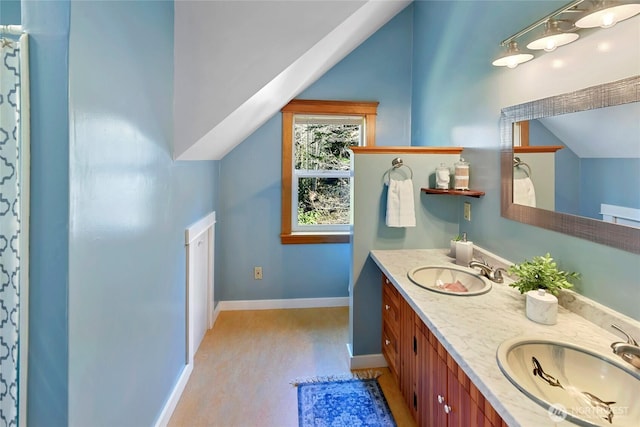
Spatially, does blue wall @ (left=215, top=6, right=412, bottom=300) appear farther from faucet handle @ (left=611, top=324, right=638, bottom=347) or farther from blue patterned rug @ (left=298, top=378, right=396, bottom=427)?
faucet handle @ (left=611, top=324, right=638, bottom=347)

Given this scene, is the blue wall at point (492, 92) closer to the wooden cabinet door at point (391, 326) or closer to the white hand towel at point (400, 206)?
the white hand towel at point (400, 206)

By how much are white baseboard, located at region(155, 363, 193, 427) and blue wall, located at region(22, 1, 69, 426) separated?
864 millimetres

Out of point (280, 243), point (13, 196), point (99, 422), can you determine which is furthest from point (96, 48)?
point (280, 243)

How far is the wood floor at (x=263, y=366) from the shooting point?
1775 millimetres

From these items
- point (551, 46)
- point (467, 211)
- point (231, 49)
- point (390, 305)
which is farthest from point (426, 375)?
point (231, 49)

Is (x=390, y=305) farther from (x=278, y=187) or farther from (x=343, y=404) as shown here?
(x=278, y=187)

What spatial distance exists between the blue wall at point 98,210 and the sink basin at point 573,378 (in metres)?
1.26

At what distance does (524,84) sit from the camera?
5.08 feet

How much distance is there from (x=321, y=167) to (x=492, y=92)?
1708 millimetres

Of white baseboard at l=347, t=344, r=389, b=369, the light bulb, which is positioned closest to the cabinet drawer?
white baseboard at l=347, t=344, r=389, b=369

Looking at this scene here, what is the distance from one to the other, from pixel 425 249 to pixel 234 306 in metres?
1.94

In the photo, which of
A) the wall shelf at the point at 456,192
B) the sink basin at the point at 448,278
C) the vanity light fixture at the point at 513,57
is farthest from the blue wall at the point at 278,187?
the vanity light fixture at the point at 513,57

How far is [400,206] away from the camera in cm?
204

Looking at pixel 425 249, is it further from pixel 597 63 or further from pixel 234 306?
pixel 234 306
